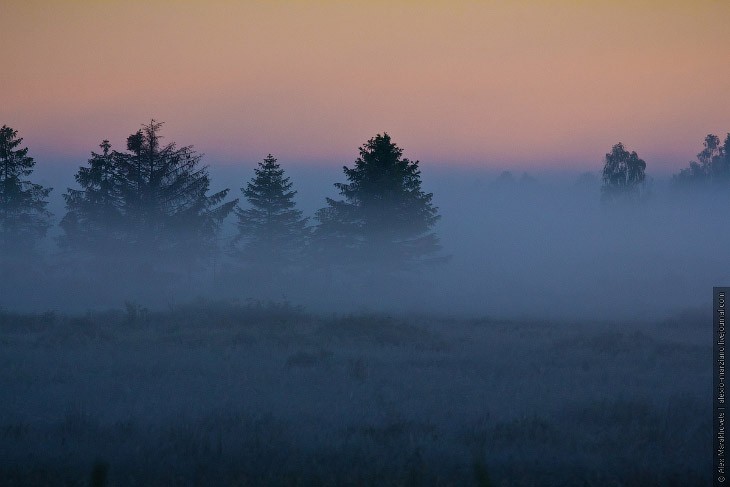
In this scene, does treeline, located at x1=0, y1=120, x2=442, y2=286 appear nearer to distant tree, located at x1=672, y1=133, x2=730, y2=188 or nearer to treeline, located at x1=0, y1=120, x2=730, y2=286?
treeline, located at x1=0, y1=120, x2=730, y2=286

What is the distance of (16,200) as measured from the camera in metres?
36.3

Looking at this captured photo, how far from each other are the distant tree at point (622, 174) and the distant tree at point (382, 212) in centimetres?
3479

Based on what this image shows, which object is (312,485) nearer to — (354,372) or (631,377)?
(354,372)

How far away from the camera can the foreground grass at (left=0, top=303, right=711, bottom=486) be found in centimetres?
693

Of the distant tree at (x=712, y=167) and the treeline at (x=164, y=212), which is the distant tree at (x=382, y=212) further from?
the distant tree at (x=712, y=167)

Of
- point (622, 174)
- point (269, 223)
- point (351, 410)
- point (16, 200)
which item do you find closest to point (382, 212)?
point (269, 223)

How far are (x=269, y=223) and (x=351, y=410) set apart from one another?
3234 centimetres

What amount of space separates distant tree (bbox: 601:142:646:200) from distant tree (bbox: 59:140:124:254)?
4922 cm

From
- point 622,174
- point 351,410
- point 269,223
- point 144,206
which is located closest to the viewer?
point 351,410

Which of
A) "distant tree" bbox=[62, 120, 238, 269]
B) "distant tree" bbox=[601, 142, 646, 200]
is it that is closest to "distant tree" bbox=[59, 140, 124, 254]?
"distant tree" bbox=[62, 120, 238, 269]

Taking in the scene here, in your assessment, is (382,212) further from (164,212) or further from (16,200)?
(16,200)

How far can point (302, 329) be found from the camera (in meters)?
19.4

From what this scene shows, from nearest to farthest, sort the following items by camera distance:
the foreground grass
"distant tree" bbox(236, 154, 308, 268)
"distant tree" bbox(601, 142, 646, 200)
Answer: the foreground grass → "distant tree" bbox(236, 154, 308, 268) → "distant tree" bbox(601, 142, 646, 200)

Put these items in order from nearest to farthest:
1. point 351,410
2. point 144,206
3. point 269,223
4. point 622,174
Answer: point 351,410
point 144,206
point 269,223
point 622,174
